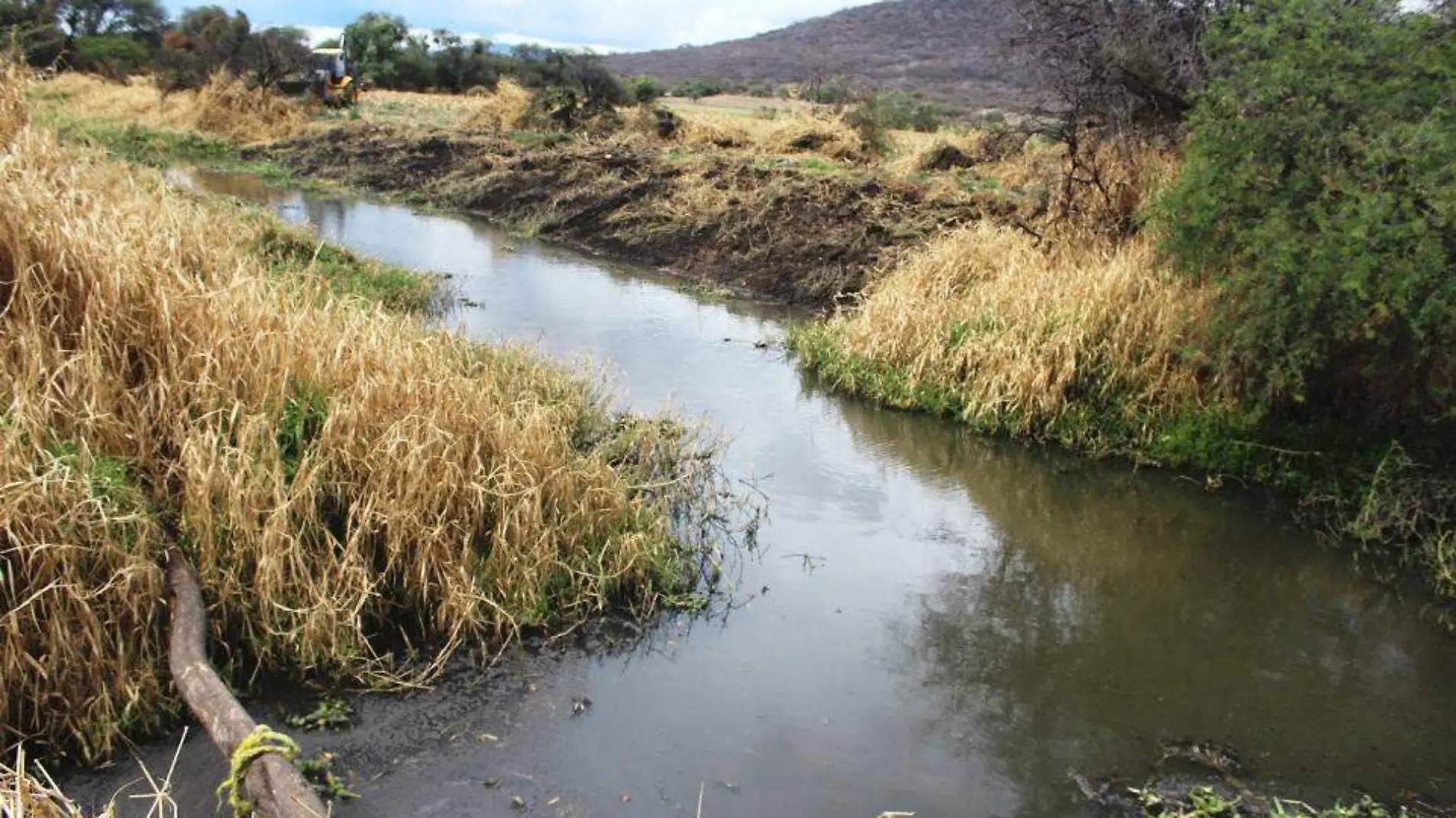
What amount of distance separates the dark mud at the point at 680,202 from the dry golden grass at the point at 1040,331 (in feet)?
9.48

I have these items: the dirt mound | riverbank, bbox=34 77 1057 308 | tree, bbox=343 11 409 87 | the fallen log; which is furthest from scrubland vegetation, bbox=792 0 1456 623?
tree, bbox=343 11 409 87

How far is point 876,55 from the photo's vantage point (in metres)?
69.1

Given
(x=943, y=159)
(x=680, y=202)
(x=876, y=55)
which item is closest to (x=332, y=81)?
(x=680, y=202)

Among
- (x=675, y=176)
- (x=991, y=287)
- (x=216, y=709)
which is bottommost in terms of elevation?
(x=216, y=709)

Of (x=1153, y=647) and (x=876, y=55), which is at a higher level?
(x=876, y=55)

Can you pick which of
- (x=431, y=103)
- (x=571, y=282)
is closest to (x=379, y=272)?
(x=571, y=282)

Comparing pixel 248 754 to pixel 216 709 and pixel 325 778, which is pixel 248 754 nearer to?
pixel 216 709

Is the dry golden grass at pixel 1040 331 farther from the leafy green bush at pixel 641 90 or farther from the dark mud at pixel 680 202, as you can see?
the leafy green bush at pixel 641 90

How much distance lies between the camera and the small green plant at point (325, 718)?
492 centimetres

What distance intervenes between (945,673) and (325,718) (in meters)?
3.06

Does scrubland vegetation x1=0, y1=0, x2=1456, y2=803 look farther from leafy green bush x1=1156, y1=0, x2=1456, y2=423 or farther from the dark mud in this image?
the dark mud

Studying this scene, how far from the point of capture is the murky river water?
4.84 meters

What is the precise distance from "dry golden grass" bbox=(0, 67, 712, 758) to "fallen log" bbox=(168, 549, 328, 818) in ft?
0.38

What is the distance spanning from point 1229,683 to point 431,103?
106 ft
